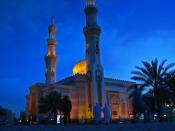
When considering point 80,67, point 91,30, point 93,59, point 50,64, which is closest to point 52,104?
point 93,59

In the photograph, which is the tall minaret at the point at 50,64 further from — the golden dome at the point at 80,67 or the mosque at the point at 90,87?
the golden dome at the point at 80,67

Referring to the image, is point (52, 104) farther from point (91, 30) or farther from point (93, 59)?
point (91, 30)

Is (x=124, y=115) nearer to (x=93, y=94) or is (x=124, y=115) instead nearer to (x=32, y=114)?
(x=93, y=94)

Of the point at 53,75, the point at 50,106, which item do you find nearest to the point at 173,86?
the point at 50,106

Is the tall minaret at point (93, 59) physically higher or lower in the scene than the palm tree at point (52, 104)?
higher

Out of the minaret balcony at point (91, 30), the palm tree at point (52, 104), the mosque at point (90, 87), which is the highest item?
the minaret balcony at point (91, 30)

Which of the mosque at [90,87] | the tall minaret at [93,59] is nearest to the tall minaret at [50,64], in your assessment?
the mosque at [90,87]

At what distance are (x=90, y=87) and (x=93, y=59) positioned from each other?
541cm

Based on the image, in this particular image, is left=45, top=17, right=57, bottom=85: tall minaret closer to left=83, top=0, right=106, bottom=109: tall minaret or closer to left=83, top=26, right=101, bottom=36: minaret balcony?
left=83, top=0, right=106, bottom=109: tall minaret

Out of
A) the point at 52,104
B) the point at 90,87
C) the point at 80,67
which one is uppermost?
the point at 80,67

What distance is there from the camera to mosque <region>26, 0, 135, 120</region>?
56.9 metres

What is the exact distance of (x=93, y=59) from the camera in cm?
5828

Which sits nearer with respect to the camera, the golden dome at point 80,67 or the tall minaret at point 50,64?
the golden dome at point 80,67

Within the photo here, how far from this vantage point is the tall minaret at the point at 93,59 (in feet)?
185
